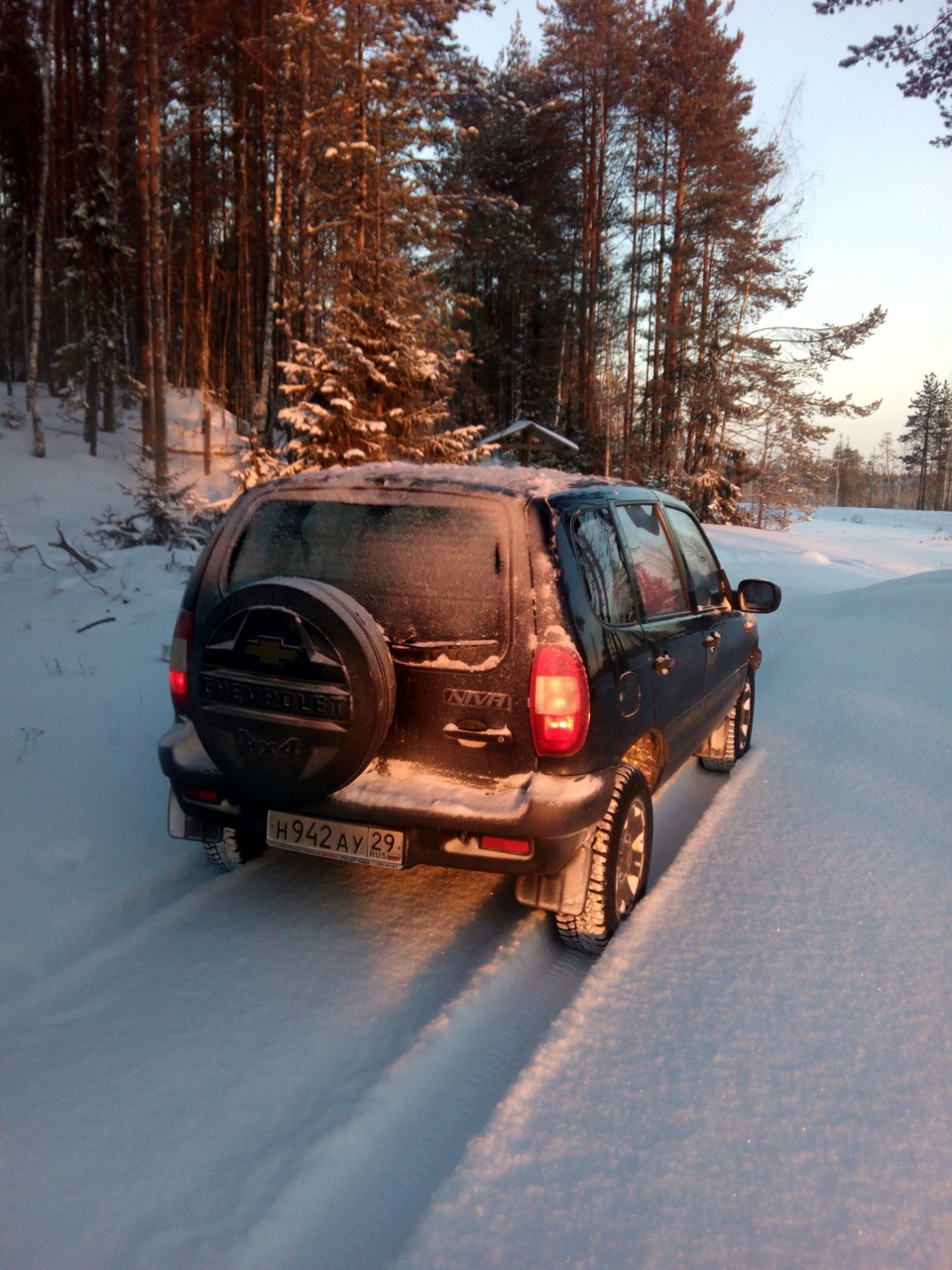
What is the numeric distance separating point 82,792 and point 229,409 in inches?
1232

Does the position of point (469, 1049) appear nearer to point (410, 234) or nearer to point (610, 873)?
point (610, 873)

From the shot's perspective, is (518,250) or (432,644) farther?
(518,250)

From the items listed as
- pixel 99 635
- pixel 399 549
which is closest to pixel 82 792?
pixel 399 549

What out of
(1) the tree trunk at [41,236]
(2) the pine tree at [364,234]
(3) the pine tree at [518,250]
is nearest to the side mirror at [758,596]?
(2) the pine tree at [364,234]

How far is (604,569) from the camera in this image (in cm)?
334

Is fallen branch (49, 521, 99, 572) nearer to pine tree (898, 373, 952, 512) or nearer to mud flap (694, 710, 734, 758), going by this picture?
mud flap (694, 710, 734, 758)

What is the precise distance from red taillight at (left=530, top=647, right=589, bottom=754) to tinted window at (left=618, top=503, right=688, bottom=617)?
0.90 m

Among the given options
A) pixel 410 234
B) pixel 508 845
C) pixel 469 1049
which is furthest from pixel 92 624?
pixel 410 234

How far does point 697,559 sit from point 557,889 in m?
2.39

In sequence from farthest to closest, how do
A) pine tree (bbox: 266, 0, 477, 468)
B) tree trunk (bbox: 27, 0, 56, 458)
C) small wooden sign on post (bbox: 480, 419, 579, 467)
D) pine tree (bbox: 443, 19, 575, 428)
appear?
1. pine tree (bbox: 443, 19, 575, 428)
2. tree trunk (bbox: 27, 0, 56, 458)
3. small wooden sign on post (bbox: 480, 419, 579, 467)
4. pine tree (bbox: 266, 0, 477, 468)

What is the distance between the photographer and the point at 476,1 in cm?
1558

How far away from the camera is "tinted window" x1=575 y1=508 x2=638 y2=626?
3.17 meters

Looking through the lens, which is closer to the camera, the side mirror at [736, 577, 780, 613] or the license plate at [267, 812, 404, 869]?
the license plate at [267, 812, 404, 869]

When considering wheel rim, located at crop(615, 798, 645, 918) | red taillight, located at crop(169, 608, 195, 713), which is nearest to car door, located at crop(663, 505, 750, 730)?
wheel rim, located at crop(615, 798, 645, 918)
